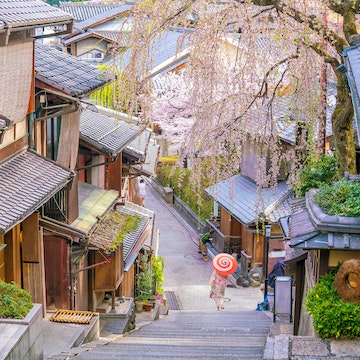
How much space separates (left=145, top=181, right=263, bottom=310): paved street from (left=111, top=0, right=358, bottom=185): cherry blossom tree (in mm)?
11376

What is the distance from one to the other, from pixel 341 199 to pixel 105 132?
9.93 metres

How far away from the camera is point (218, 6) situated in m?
9.87

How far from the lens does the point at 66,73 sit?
13.6 metres

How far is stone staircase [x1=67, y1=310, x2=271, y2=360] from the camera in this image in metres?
9.64

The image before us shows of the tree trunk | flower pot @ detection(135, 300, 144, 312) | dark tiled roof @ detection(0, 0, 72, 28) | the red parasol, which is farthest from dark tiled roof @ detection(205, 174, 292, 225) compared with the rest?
dark tiled roof @ detection(0, 0, 72, 28)

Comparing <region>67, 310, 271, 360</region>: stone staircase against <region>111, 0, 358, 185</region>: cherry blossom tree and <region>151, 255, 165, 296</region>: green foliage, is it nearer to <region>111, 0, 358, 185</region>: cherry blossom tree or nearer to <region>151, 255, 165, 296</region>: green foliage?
<region>151, 255, 165, 296</region>: green foliage

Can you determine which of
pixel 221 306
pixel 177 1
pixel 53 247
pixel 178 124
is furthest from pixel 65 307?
pixel 178 124

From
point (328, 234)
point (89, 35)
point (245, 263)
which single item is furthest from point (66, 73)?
point (89, 35)

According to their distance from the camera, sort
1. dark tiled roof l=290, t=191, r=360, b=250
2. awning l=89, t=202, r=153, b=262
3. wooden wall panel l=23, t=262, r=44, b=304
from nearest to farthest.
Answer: dark tiled roof l=290, t=191, r=360, b=250, wooden wall panel l=23, t=262, r=44, b=304, awning l=89, t=202, r=153, b=262

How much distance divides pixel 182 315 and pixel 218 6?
38.0 feet

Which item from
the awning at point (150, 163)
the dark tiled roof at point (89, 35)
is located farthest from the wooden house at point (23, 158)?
the dark tiled roof at point (89, 35)

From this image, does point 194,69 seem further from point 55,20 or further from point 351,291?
point 351,291

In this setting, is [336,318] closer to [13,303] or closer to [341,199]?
[341,199]

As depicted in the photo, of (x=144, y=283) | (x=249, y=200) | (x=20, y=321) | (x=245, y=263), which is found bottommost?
(x=245, y=263)
